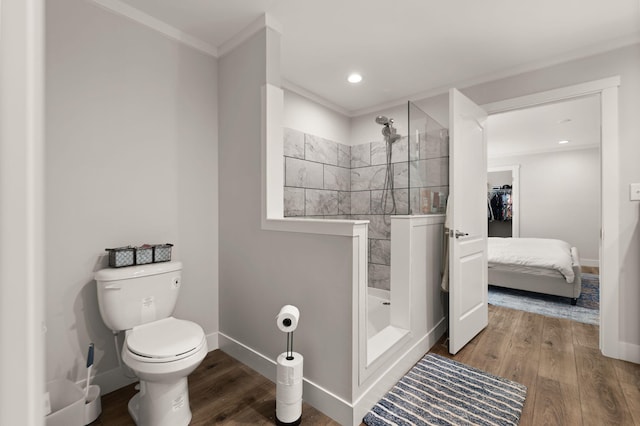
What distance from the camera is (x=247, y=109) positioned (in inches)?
85.4

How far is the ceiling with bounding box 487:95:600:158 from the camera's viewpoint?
3.80 m

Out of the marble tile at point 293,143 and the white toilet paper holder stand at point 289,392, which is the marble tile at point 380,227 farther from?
the white toilet paper holder stand at point 289,392

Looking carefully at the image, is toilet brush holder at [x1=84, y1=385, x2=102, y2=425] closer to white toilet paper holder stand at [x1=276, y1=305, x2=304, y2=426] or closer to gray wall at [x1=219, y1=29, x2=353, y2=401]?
gray wall at [x1=219, y1=29, x2=353, y2=401]

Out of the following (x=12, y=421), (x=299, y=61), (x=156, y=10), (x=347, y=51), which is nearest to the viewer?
(x=12, y=421)

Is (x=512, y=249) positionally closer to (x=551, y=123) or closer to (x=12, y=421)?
(x=551, y=123)

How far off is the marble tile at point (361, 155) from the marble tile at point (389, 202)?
42 cm

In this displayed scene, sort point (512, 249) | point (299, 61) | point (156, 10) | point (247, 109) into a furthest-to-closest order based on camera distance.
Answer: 1. point (512, 249)
2. point (299, 61)
3. point (247, 109)
4. point (156, 10)

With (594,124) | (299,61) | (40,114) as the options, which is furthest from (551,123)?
(40,114)

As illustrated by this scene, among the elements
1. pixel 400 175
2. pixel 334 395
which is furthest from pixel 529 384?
pixel 400 175

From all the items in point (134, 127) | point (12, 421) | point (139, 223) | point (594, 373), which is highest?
point (134, 127)

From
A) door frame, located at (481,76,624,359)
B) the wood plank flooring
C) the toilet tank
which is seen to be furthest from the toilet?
door frame, located at (481,76,624,359)

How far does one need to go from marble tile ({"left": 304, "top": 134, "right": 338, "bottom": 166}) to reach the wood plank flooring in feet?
7.12

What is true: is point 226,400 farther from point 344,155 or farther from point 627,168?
point 627,168

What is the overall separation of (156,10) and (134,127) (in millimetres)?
784
